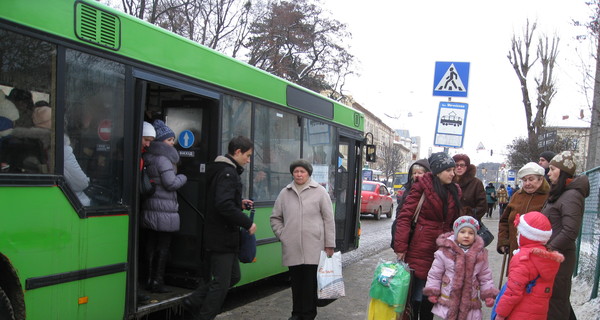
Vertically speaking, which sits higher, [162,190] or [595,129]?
[595,129]

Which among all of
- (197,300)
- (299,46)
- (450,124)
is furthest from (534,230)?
(299,46)

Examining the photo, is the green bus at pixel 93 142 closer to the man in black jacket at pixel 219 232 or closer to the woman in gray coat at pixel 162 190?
the woman in gray coat at pixel 162 190

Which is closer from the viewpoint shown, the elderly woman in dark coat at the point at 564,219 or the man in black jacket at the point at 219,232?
Answer: the elderly woman in dark coat at the point at 564,219

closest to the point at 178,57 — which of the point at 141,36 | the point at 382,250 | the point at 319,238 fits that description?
the point at 141,36

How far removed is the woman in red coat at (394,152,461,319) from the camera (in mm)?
4641

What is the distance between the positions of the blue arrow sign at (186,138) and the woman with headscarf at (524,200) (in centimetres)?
342

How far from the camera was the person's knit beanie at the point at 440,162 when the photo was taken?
4662 mm

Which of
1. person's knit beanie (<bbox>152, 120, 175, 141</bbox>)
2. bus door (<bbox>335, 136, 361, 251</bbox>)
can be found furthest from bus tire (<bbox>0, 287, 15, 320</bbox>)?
bus door (<bbox>335, 136, 361, 251</bbox>)

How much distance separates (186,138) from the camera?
A: 18.7 feet

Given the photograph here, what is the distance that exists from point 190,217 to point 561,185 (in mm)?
3694

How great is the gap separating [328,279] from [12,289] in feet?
8.66

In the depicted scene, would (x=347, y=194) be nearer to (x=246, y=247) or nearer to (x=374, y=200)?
(x=246, y=247)

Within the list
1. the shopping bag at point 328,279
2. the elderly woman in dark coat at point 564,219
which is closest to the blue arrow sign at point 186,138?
the shopping bag at point 328,279

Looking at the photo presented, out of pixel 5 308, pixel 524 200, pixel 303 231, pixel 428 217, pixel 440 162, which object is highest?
pixel 440 162
